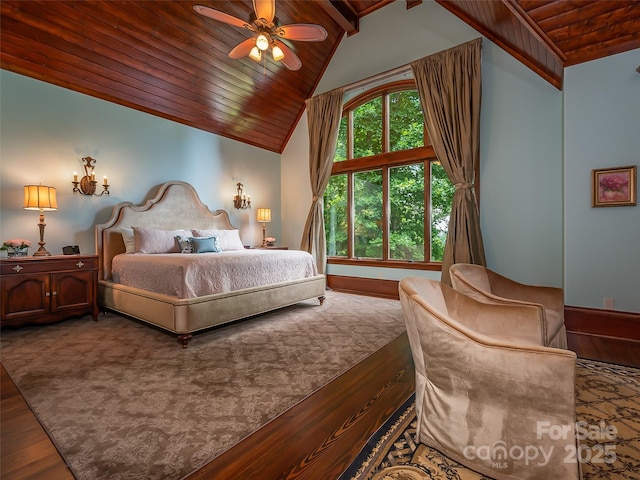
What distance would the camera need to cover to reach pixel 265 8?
9.08 ft

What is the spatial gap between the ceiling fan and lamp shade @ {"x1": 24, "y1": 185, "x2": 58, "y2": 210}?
2617 mm

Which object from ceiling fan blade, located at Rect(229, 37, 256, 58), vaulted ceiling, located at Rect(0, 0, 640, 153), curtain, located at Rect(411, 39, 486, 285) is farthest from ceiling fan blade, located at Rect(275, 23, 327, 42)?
curtain, located at Rect(411, 39, 486, 285)

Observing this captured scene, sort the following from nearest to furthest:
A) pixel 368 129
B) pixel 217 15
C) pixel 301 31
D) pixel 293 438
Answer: pixel 293 438 → pixel 217 15 → pixel 301 31 → pixel 368 129

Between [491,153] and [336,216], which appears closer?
[491,153]

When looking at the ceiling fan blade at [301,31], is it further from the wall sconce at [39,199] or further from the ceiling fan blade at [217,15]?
the wall sconce at [39,199]

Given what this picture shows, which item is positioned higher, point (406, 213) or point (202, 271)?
point (406, 213)

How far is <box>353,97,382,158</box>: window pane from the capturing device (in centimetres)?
530

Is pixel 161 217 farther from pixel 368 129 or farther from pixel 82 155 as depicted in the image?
pixel 368 129

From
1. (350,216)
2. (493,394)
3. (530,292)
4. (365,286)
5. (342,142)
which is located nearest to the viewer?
(493,394)

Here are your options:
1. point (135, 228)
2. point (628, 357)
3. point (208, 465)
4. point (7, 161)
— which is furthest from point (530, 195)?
point (7, 161)

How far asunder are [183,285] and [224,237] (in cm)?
218

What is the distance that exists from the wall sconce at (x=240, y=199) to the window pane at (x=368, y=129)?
2.34 m

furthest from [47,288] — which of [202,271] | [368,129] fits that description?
[368,129]

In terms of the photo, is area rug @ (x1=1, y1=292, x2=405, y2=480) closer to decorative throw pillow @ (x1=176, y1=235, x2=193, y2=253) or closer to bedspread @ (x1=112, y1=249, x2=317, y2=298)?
bedspread @ (x1=112, y1=249, x2=317, y2=298)
